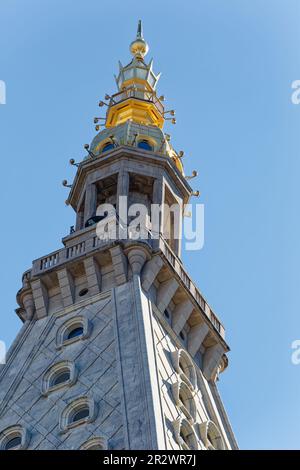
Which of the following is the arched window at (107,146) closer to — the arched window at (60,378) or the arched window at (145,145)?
the arched window at (145,145)

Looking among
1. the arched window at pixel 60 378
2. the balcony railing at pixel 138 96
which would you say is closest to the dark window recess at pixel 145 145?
the balcony railing at pixel 138 96

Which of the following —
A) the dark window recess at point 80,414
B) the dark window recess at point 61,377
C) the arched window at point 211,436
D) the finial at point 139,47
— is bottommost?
the dark window recess at point 80,414

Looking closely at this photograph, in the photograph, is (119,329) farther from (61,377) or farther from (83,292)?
(83,292)

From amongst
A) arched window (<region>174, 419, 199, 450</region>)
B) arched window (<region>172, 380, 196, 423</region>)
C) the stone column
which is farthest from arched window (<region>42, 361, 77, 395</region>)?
the stone column

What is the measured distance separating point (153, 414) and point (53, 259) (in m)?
12.7

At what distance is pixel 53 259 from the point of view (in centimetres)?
6769

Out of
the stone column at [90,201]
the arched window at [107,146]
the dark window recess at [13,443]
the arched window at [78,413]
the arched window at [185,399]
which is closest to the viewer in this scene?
the arched window at [78,413]

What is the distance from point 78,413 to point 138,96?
2417 cm

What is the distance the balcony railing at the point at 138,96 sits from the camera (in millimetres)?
79562

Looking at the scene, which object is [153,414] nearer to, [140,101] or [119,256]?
[119,256]

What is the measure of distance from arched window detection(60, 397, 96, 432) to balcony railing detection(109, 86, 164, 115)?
2312cm

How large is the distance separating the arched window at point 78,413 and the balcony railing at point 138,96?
23.1 m

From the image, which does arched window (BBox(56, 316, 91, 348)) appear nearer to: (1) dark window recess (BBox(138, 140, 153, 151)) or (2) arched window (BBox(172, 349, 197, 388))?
(2) arched window (BBox(172, 349, 197, 388))
